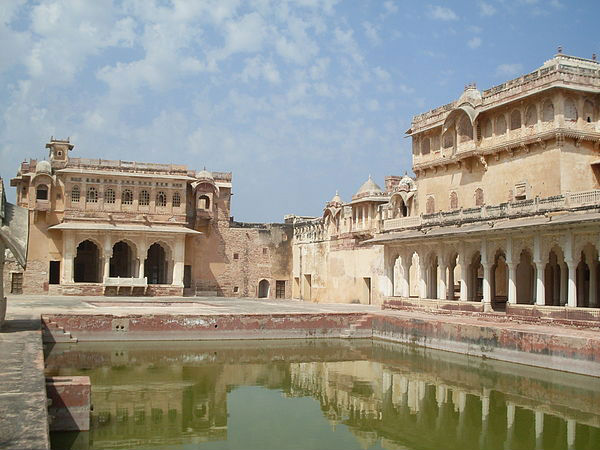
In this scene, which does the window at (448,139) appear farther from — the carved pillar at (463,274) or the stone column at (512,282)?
the stone column at (512,282)

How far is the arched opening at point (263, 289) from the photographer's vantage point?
128 ft

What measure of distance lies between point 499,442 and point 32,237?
1135 inches

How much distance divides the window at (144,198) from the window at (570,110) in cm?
2194

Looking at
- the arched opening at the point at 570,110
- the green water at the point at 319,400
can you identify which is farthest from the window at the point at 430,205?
the green water at the point at 319,400

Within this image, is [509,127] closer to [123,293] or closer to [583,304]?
[583,304]

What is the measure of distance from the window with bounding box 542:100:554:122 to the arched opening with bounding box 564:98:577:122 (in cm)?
40

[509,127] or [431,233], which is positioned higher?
[509,127]

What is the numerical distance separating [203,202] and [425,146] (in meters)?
14.8

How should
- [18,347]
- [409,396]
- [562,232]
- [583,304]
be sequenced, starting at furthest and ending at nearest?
[583,304], [562,232], [409,396], [18,347]

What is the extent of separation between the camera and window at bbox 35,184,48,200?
110 feet

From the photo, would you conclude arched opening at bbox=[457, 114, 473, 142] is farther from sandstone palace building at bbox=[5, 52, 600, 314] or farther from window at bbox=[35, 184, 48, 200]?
window at bbox=[35, 184, 48, 200]

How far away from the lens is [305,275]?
37.5 metres

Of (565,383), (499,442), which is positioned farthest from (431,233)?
(499,442)

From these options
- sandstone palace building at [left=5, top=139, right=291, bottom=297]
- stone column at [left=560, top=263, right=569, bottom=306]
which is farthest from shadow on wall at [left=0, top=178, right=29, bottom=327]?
sandstone palace building at [left=5, top=139, right=291, bottom=297]
